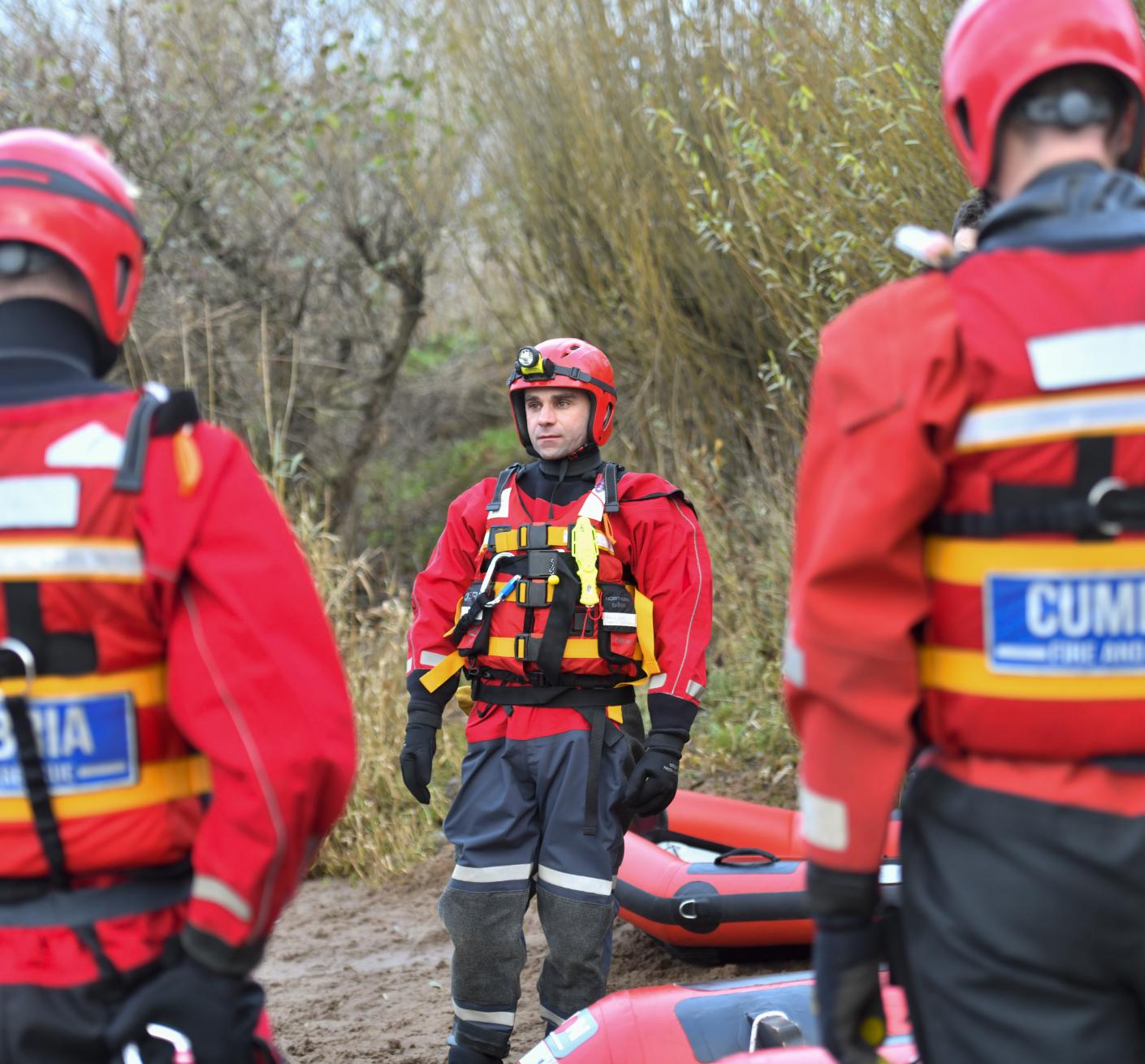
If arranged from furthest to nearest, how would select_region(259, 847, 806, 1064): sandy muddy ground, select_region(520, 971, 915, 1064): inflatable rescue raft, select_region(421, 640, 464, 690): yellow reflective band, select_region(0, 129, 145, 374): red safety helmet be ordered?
select_region(259, 847, 806, 1064): sandy muddy ground, select_region(421, 640, 464, 690): yellow reflective band, select_region(520, 971, 915, 1064): inflatable rescue raft, select_region(0, 129, 145, 374): red safety helmet

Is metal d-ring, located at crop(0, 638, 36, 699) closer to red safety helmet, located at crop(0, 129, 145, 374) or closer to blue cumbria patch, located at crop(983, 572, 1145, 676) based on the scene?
red safety helmet, located at crop(0, 129, 145, 374)

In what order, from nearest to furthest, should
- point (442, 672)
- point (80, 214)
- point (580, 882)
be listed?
1. point (80, 214)
2. point (580, 882)
3. point (442, 672)

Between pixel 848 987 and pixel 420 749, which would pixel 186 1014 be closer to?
pixel 848 987

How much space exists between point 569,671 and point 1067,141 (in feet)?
7.70

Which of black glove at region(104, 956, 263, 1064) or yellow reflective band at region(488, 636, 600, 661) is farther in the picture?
yellow reflective band at region(488, 636, 600, 661)

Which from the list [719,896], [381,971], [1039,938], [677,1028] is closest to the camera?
[1039,938]

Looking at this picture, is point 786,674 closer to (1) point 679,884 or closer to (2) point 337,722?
(2) point 337,722

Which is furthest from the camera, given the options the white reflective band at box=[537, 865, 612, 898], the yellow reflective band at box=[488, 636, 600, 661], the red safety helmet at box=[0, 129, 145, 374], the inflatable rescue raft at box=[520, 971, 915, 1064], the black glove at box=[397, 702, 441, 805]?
the black glove at box=[397, 702, 441, 805]

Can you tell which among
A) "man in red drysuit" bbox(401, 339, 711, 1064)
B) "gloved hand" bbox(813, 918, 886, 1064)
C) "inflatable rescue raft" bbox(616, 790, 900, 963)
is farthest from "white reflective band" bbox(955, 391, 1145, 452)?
"inflatable rescue raft" bbox(616, 790, 900, 963)

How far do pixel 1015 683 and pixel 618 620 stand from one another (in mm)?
2232

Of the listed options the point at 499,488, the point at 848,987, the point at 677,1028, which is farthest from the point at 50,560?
the point at 499,488

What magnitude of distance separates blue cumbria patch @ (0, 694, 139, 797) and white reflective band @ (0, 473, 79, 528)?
244mm

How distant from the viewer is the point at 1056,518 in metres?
1.65

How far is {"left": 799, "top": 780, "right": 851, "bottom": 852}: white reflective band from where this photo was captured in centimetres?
173
